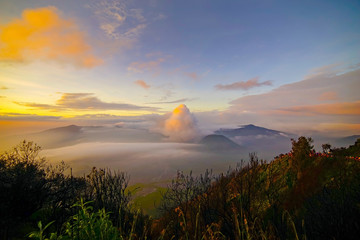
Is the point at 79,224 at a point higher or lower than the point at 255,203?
higher

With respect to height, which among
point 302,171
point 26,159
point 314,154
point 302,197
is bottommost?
point 26,159

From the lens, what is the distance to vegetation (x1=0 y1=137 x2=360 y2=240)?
4496 millimetres

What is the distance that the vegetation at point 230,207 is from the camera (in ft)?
14.8

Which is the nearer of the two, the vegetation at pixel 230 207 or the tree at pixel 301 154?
the vegetation at pixel 230 207

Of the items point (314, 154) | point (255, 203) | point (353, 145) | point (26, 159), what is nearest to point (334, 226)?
point (255, 203)

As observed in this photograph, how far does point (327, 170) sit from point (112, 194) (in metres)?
11.7

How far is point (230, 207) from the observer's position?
10.3 metres

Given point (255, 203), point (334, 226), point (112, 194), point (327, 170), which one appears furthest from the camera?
point (112, 194)

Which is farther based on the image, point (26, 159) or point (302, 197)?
point (26, 159)

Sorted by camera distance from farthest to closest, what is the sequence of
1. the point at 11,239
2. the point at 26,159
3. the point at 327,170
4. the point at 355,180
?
the point at 26,159
the point at 327,170
the point at 355,180
the point at 11,239

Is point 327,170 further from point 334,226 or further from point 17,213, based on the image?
point 17,213

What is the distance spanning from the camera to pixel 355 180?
7703mm

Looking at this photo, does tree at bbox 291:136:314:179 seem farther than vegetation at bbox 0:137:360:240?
Yes

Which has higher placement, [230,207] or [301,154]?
[301,154]
